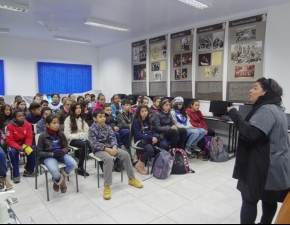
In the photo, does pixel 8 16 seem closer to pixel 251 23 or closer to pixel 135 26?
pixel 135 26

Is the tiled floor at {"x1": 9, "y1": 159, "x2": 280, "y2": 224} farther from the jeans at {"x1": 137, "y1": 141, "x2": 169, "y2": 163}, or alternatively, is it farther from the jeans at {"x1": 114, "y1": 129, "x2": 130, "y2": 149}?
the jeans at {"x1": 114, "y1": 129, "x2": 130, "y2": 149}

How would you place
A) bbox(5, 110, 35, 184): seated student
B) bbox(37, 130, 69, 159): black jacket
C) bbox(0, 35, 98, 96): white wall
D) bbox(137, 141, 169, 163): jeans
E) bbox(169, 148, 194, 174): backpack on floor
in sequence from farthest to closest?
bbox(0, 35, 98, 96): white wall < bbox(169, 148, 194, 174): backpack on floor < bbox(137, 141, 169, 163): jeans < bbox(5, 110, 35, 184): seated student < bbox(37, 130, 69, 159): black jacket

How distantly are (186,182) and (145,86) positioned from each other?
4119 millimetres

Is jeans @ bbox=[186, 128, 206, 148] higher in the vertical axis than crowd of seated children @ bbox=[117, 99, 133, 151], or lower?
lower

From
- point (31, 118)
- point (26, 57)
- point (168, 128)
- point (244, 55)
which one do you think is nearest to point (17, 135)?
point (31, 118)

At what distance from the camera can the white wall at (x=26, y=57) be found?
6.82 metres

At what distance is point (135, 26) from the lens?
5.65 meters

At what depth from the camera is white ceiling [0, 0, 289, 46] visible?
13.4ft

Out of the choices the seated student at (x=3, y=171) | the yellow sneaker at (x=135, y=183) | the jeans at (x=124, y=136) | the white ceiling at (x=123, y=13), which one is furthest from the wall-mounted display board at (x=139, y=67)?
the seated student at (x=3, y=171)

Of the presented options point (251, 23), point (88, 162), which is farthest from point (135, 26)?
point (88, 162)

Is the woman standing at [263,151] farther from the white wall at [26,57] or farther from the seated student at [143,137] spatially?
the white wall at [26,57]

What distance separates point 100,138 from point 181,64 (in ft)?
11.5

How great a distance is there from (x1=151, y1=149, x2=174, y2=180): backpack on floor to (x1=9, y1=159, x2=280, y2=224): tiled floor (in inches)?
4.0

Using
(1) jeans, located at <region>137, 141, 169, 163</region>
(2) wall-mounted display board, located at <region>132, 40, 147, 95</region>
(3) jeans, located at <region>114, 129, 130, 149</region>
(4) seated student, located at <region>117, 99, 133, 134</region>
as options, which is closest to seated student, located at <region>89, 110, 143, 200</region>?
(1) jeans, located at <region>137, 141, 169, 163</region>
